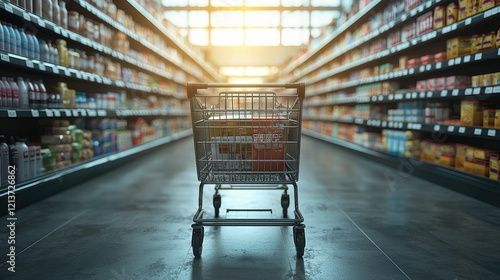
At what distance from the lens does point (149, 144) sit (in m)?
6.85

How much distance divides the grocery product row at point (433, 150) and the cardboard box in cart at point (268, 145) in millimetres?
2104

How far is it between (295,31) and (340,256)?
57.6 ft

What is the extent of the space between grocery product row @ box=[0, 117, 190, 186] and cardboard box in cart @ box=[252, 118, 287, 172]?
6.26ft

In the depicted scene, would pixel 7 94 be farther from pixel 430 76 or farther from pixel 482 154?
pixel 430 76

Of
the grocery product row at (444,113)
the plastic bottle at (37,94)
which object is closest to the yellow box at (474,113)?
the grocery product row at (444,113)

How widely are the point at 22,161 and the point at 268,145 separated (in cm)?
209

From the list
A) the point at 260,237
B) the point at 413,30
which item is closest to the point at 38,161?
the point at 260,237

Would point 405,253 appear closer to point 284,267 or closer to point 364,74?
point 284,267

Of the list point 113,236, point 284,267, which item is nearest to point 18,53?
point 113,236

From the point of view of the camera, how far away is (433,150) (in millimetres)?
4211

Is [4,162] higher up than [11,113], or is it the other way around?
[11,113]

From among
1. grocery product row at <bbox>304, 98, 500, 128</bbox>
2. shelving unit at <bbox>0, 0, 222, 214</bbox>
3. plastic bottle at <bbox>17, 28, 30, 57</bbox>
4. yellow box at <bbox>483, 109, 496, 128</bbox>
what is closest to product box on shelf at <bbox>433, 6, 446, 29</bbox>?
grocery product row at <bbox>304, 98, 500, 128</bbox>

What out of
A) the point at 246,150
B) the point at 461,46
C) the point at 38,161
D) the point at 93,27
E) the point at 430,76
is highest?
the point at 93,27

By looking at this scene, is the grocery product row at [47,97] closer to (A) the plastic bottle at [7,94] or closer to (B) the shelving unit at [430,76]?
(A) the plastic bottle at [7,94]
